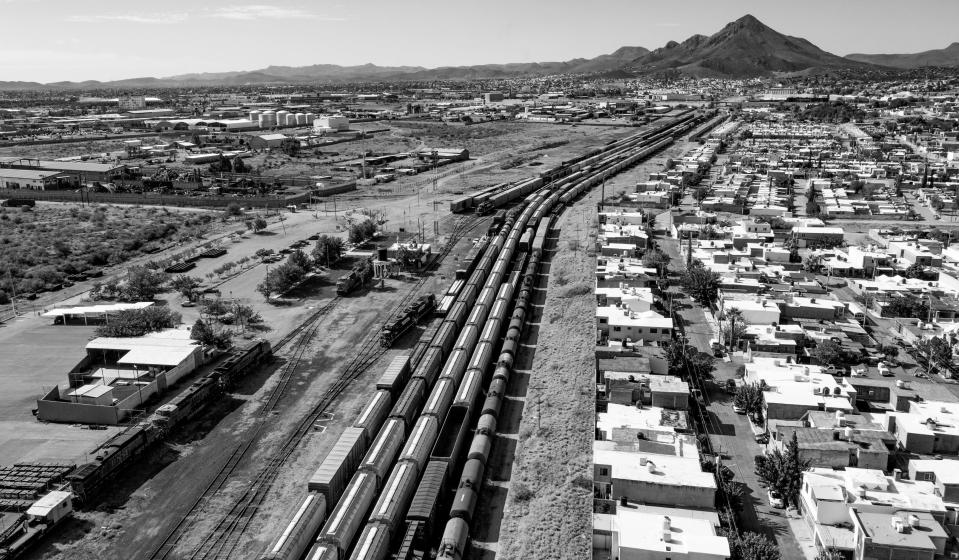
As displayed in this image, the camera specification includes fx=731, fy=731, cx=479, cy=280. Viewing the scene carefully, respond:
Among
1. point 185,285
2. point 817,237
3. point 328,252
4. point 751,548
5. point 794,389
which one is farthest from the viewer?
point 817,237

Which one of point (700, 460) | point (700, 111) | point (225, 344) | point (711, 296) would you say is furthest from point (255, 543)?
point (700, 111)

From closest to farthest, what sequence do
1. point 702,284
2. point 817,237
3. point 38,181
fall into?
1. point 702,284
2. point 817,237
3. point 38,181

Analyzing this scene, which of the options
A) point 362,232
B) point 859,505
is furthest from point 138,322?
point 859,505

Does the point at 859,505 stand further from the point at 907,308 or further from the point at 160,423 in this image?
the point at 160,423

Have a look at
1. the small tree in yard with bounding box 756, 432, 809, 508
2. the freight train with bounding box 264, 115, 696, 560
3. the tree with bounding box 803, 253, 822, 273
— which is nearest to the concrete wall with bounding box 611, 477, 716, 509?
the small tree in yard with bounding box 756, 432, 809, 508

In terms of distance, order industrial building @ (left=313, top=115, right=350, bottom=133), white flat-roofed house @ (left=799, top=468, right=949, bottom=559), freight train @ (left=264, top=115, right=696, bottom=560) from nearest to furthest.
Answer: white flat-roofed house @ (left=799, top=468, right=949, bottom=559), freight train @ (left=264, top=115, right=696, bottom=560), industrial building @ (left=313, top=115, right=350, bottom=133)

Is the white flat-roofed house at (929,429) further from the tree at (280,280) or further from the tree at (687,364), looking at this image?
the tree at (280,280)

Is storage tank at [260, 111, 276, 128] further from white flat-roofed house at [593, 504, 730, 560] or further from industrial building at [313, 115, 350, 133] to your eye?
white flat-roofed house at [593, 504, 730, 560]

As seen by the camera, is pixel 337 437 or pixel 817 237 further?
pixel 817 237

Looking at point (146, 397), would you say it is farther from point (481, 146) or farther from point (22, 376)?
point (481, 146)
